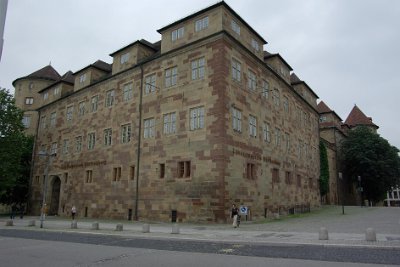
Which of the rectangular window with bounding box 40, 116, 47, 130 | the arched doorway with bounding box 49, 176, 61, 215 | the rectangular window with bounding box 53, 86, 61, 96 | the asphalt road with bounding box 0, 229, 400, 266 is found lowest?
the asphalt road with bounding box 0, 229, 400, 266

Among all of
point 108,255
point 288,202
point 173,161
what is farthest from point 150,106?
point 108,255

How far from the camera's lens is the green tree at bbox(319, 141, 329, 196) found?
155 ft

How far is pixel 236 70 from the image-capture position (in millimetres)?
27672

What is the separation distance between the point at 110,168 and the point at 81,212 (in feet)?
21.6

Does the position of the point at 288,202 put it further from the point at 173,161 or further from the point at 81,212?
the point at 81,212

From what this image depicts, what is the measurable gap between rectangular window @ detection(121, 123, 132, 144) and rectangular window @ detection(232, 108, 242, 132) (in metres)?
10.7

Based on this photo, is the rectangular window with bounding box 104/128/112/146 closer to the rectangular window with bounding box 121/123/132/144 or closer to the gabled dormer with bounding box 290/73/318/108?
the rectangular window with bounding box 121/123/132/144

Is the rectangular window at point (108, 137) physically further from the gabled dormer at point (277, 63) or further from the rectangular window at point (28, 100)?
the rectangular window at point (28, 100)

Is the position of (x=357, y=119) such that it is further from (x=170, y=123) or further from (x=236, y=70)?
(x=170, y=123)

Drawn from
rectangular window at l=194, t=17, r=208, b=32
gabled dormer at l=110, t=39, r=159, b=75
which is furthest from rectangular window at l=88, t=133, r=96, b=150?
rectangular window at l=194, t=17, r=208, b=32

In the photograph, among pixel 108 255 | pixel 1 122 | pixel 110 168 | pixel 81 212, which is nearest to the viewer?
pixel 108 255

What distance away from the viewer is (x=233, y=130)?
25.8 meters

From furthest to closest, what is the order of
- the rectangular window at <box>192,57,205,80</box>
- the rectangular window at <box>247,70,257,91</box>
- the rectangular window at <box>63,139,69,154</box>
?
the rectangular window at <box>63,139,69,154</box>
the rectangular window at <box>247,70,257,91</box>
the rectangular window at <box>192,57,205,80</box>

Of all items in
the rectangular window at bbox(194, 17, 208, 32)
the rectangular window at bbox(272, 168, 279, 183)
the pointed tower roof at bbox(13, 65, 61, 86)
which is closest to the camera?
the rectangular window at bbox(194, 17, 208, 32)
